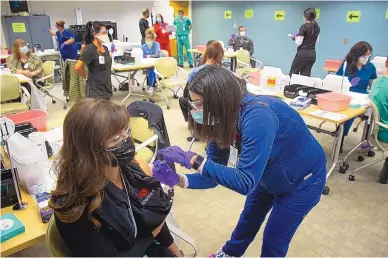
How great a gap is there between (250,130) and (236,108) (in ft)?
0.35

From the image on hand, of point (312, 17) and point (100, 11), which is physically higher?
point (100, 11)

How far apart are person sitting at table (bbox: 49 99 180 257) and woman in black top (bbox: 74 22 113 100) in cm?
245

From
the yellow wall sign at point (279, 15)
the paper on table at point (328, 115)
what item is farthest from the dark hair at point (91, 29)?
the yellow wall sign at point (279, 15)

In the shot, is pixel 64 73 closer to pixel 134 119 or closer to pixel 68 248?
pixel 134 119

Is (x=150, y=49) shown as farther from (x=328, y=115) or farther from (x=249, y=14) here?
(x=328, y=115)

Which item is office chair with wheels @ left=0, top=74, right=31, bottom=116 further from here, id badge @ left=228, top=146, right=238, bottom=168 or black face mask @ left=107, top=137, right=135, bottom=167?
id badge @ left=228, top=146, right=238, bottom=168

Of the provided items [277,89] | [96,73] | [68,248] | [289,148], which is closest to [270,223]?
[289,148]

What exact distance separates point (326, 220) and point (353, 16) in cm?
503

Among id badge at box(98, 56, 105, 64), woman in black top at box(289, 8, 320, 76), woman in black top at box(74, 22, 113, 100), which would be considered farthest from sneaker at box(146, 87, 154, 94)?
woman in black top at box(289, 8, 320, 76)

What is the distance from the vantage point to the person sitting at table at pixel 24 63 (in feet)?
14.6

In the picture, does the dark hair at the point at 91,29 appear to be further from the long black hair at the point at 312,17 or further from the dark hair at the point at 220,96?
the long black hair at the point at 312,17

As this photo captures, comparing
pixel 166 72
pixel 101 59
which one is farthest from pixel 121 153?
pixel 166 72

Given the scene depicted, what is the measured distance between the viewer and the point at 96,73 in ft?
11.6

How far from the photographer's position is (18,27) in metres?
6.30
